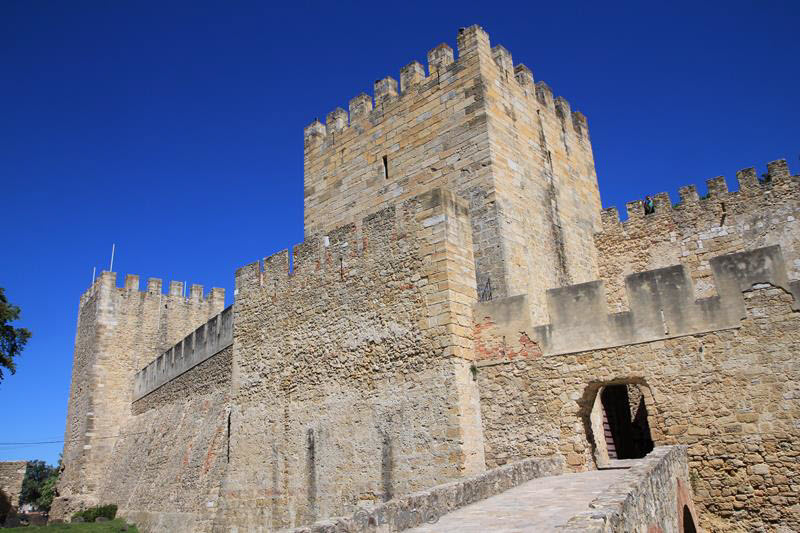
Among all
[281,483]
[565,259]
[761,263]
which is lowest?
[281,483]

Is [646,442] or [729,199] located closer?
[646,442]

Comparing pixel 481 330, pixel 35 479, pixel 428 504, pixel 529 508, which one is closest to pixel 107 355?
pixel 481 330

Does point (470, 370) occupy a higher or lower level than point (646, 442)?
higher

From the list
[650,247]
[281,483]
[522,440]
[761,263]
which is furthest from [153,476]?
[761,263]

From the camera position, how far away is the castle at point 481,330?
8.02m

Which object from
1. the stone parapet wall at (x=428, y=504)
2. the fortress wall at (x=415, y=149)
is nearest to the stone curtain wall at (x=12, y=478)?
the fortress wall at (x=415, y=149)

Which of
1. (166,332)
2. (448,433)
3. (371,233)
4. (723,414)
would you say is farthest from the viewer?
(166,332)

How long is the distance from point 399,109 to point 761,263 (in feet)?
27.2

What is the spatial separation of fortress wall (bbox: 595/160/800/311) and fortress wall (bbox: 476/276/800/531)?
223 inches

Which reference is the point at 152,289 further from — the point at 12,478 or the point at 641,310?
the point at 641,310

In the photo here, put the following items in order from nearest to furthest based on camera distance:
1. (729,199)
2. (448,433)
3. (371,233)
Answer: (448,433), (371,233), (729,199)

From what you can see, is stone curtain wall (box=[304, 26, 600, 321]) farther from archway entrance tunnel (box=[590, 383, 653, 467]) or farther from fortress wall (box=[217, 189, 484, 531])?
archway entrance tunnel (box=[590, 383, 653, 467])

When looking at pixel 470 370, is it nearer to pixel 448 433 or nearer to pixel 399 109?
pixel 448 433

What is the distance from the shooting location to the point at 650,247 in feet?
47.6
